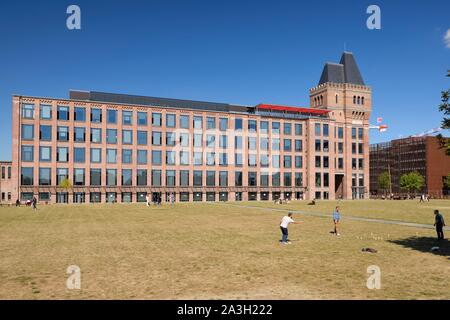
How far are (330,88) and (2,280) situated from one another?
94.6m

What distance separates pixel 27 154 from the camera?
224 ft

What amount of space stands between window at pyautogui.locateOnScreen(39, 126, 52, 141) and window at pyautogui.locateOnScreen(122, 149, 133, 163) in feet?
44.0

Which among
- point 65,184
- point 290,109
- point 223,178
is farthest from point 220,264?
point 290,109

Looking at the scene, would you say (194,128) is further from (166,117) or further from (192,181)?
(192,181)

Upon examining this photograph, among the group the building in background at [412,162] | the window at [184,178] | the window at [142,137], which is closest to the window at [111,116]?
the window at [142,137]

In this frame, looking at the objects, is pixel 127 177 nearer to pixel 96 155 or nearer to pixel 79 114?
pixel 96 155

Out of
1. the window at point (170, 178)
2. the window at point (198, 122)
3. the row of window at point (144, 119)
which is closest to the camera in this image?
the row of window at point (144, 119)

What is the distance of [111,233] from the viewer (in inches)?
971

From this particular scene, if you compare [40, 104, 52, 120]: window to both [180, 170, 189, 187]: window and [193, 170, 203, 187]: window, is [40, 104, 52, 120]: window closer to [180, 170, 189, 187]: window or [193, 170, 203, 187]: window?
[180, 170, 189, 187]: window

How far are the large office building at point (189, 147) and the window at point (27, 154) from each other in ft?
0.56

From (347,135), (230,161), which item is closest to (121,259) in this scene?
(230,161)

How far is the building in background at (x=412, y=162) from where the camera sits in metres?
132

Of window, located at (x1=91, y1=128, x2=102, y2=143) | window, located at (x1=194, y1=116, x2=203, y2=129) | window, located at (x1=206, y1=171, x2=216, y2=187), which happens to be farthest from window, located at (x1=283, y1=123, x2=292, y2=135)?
window, located at (x1=91, y1=128, x2=102, y2=143)

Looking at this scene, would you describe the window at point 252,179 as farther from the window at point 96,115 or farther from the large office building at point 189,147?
the window at point 96,115
